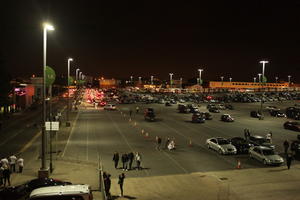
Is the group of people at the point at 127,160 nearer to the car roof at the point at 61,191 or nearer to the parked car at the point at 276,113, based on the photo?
the car roof at the point at 61,191

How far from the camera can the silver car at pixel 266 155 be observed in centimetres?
2419

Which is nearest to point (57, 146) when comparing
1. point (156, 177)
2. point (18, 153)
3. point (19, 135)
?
point (18, 153)

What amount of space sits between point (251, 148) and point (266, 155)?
7.68 ft

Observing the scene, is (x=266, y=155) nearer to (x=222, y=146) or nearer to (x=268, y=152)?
(x=268, y=152)

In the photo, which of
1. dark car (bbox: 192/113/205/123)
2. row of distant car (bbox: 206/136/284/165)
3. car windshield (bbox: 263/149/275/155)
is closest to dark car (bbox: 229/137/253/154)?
row of distant car (bbox: 206/136/284/165)

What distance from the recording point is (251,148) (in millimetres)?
27109

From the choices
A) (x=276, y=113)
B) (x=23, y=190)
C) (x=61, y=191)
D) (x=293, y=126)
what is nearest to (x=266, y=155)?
(x=23, y=190)

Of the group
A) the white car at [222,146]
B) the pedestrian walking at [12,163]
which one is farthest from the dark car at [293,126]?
the pedestrian walking at [12,163]

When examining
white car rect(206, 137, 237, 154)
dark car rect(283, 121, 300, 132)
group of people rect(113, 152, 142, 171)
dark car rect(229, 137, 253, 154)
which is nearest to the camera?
group of people rect(113, 152, 142, 171)

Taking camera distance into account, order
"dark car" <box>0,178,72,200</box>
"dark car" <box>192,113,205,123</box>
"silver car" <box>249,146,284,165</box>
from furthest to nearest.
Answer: "dark car" <box>192,113,205,123</box>, "silver car" <box>249,146,284,165</box>, "dark car" <box>0,178,72,200</box>

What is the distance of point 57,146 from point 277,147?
20753mm

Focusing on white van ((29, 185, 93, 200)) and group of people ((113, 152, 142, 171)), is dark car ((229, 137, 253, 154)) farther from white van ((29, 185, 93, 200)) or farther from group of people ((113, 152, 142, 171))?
white van ((29, 185, 93, 200))

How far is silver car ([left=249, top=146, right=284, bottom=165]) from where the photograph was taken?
2419cm

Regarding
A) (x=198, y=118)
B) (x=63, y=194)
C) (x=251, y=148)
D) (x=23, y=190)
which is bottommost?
(x=23, y=190)
